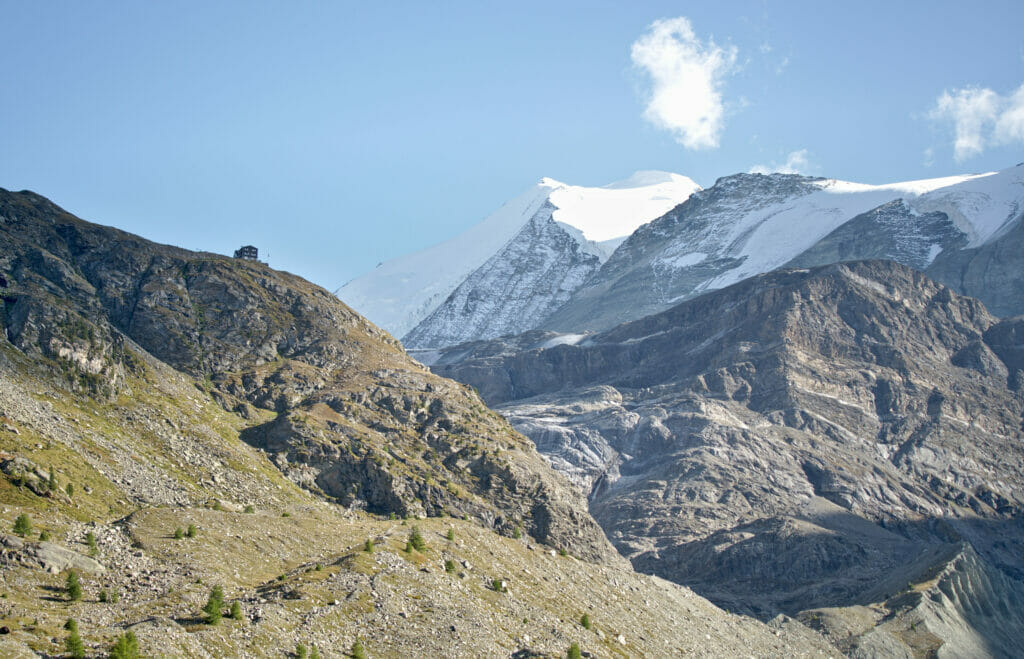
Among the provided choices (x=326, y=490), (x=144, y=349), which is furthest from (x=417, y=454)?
(x=144, y=349)

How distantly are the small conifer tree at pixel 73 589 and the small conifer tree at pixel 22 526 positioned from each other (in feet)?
18.6

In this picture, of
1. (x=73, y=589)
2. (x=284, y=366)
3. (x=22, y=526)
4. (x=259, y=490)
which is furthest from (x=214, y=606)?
(x=284, y=366)

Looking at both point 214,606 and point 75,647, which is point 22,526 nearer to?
point 214,606

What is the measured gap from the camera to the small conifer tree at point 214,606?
183 ft

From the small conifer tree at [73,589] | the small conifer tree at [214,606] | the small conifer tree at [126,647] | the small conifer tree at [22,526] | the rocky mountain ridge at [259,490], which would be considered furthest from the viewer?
the rocky mountain ridge at [259,490]

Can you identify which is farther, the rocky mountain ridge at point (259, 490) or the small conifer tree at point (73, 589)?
the rocky mountain ridge at point (259, 490)

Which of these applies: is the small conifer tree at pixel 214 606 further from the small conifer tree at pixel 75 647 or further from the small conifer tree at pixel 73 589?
the small conifer tree at pixel 75 647

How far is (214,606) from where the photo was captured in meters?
56.2

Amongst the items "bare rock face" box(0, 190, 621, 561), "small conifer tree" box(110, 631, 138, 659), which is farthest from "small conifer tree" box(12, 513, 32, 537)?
"bare rock face" box(0, 190, 621, 561)

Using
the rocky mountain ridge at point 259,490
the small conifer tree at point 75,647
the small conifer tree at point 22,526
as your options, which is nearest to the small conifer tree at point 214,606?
the rocky mountain ridge at point 259,490

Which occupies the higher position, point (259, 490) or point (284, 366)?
point (284, 366)

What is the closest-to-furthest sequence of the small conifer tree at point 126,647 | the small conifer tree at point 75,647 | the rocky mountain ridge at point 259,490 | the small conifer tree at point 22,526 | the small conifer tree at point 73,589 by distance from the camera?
the small conifer tree at point 75,647, the small conifer tree at point 126,647, the small conifer tree at point 73,589, the small conifer tree at point 22,526, the rocky mountain ridge at point 259,490

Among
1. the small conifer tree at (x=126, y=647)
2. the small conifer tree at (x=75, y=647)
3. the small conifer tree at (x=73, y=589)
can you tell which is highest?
the small conifer tree at (x=73, y=589)

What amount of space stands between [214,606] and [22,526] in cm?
1271
